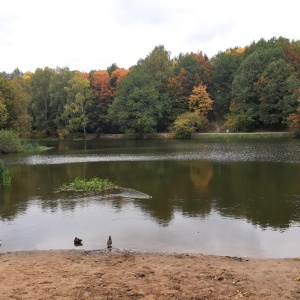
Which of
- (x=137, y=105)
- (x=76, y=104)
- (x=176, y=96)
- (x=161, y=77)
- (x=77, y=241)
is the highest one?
(x=161, y=77)

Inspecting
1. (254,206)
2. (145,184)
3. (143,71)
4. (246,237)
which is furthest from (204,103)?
(246,237)

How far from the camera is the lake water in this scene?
12492mm

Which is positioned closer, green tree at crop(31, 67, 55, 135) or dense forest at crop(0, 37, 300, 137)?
dense forest at crop(0, 37, 300, 137)

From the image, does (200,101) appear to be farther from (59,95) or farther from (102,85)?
(59,95)

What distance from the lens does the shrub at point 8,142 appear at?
44750mm

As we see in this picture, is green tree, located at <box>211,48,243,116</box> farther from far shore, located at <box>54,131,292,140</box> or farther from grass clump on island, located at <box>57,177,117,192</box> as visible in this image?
grass clump on island, located at <box>57,177,117,192</box>

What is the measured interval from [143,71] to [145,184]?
5667 cm

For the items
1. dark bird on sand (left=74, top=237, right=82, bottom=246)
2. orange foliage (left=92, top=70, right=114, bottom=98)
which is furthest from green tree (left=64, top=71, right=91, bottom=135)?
dark bird on sand (left=74, top=237, right=82, bottom=246)

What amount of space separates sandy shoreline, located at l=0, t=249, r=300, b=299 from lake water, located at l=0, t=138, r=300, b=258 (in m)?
1.42

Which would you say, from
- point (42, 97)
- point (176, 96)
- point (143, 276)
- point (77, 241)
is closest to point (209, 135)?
point (176, 96)

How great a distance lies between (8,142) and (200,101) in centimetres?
4099

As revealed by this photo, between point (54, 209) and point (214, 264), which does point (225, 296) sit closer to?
point (214, 264)

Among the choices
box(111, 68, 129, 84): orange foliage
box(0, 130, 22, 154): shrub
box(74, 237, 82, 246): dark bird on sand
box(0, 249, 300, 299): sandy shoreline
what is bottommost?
box(74, 237, 82, 246): dark bird on sand

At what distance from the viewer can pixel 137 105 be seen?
71.1m
